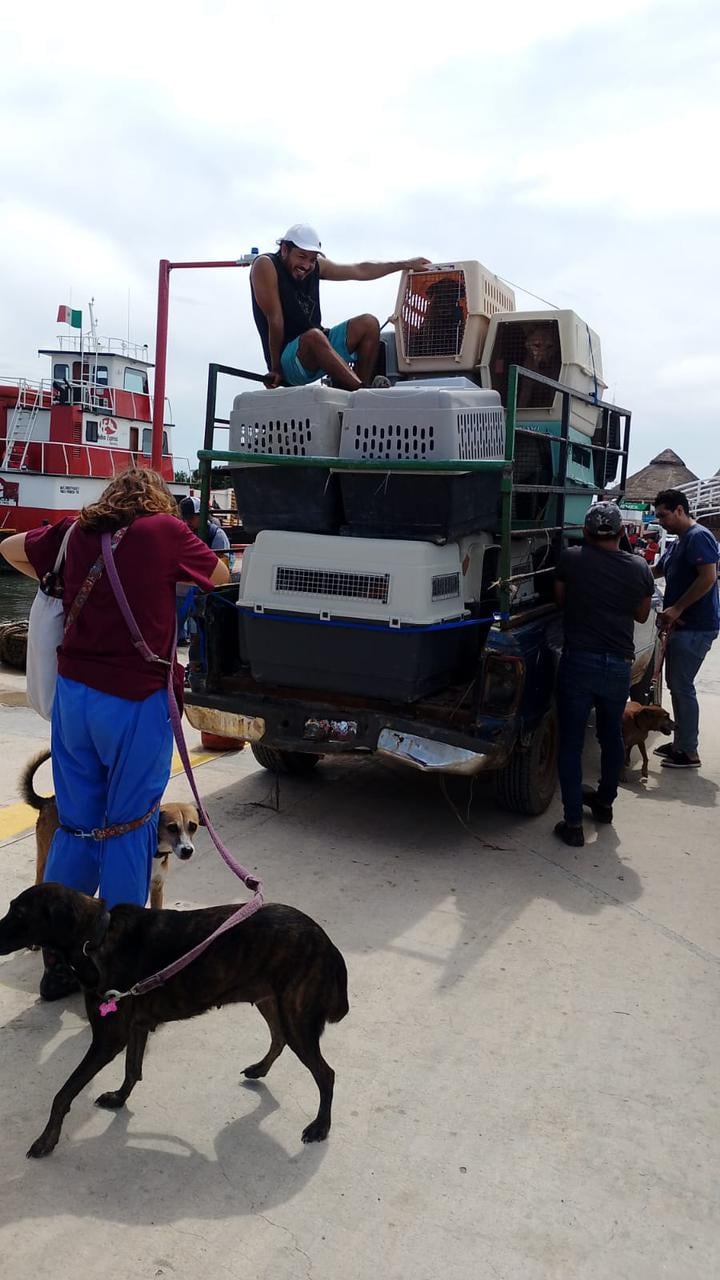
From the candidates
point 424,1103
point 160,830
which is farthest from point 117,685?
point 424,1103

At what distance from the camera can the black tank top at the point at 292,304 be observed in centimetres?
570

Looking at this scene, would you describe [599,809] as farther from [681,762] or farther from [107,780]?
[107,780]

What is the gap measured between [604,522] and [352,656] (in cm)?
164

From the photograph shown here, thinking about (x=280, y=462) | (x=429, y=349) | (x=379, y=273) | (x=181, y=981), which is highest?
(x=379, y=273)

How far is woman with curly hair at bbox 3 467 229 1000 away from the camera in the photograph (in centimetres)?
312

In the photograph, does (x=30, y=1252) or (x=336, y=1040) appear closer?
(x=30, y=1252)

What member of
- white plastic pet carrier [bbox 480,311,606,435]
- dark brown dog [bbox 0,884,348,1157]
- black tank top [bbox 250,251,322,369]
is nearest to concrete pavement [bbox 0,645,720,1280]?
dark brown dog [bbox 0,884,348,1157]

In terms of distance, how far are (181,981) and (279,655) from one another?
2.52m

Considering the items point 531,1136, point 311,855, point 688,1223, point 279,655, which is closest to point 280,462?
point 279,655

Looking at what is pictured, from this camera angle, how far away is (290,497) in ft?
16.6

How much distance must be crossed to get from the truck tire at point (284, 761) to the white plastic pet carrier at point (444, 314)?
112 inches

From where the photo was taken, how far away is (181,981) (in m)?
2.79

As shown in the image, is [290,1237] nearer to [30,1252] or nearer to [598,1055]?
[30,1252]

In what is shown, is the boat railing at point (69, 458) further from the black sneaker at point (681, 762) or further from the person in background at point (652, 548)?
the black sneaker at point (681, 762)
